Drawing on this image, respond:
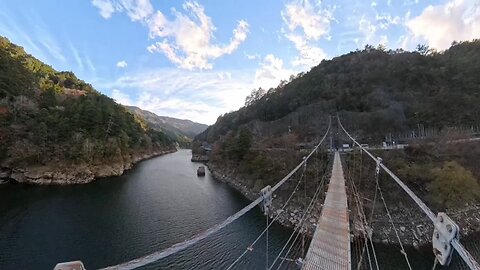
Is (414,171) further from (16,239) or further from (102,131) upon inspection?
(102,131)

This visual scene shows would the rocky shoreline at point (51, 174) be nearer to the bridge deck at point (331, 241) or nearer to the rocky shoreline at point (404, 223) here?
the rocky shoreline at point (404, 223)

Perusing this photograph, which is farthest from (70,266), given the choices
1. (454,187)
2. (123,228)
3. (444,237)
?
(454,187)

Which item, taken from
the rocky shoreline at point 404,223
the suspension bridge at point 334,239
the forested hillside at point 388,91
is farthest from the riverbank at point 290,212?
the forested hillside at point 388,91

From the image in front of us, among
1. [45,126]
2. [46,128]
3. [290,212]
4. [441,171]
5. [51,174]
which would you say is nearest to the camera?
[441,171]

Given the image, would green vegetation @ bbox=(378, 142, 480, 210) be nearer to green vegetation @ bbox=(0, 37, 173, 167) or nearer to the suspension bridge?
the suspension bridge

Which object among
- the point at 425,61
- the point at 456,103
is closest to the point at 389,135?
the point at 456,103

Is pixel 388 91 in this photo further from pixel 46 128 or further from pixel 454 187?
pixel 46 128
